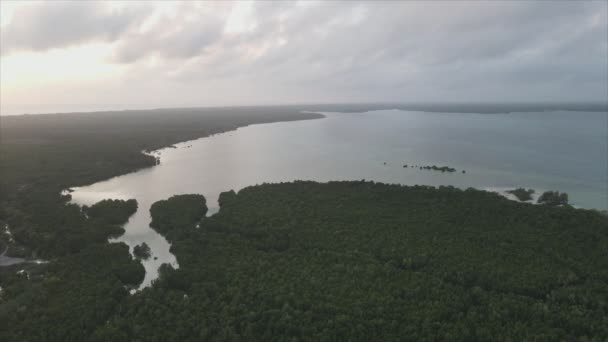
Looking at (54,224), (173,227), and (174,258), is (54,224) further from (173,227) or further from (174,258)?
(174,258)

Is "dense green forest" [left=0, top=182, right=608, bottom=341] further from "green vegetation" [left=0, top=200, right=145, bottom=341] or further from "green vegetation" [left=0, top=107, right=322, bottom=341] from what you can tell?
"green vegetation" [left=0, top=107, right=322, bottom=341]

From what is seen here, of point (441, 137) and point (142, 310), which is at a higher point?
point (441, 137)

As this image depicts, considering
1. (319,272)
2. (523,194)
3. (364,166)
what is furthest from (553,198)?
(319,272)

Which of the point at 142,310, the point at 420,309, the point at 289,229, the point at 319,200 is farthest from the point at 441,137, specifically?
the point at 142,310

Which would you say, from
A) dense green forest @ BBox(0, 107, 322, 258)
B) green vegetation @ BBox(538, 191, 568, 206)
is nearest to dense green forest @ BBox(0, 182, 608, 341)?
green vegetation @ BBox(538, 191, 568, 206)

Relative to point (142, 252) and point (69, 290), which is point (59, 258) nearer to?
point (142, 252)

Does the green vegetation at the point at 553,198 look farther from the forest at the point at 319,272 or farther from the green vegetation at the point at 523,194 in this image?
the forest at the point at 319,272
